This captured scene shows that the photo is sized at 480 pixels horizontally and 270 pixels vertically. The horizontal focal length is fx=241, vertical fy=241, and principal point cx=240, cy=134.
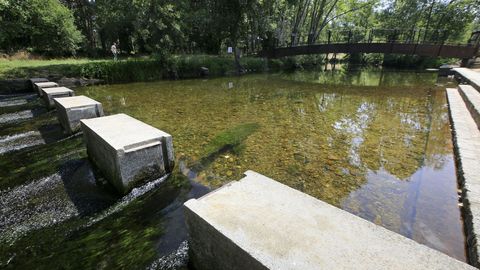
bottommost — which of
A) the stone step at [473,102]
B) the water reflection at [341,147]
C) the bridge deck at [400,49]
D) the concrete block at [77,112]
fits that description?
the water reflection at [341,147]

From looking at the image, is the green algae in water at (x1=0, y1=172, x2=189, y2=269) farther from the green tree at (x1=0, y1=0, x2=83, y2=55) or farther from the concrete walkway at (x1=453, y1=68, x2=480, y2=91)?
the green tree at (x1=0, y1=0, x2=83, y2=55)

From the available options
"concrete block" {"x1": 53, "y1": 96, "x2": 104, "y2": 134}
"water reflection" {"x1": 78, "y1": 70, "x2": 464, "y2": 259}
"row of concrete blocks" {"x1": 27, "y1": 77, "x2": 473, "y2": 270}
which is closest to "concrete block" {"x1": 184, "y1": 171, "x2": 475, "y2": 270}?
"row of concrete blocks" {"x1": 27, "y1": 77, "x2": 473, "y2": 270}

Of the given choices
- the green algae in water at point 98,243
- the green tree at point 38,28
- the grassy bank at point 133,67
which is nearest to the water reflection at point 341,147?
the green algae in water at point 98,243

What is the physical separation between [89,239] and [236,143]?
3.21 meters

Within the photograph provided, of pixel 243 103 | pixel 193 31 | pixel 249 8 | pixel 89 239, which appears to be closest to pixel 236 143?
pixel 89 239

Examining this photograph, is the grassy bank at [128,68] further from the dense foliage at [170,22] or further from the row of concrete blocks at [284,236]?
the row of concrete blocks at [284,236]

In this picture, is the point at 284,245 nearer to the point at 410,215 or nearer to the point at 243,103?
the point at 410,215

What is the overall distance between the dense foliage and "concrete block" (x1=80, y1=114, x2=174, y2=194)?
45.3 ft

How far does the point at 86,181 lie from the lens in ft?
12.1

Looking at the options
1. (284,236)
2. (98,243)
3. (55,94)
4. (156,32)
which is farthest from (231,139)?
(156,32)

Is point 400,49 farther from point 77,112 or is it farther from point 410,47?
point 77,112

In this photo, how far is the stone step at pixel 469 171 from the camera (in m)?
2.40

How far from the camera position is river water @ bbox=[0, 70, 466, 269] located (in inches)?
100

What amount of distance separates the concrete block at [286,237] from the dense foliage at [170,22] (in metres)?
16.5
